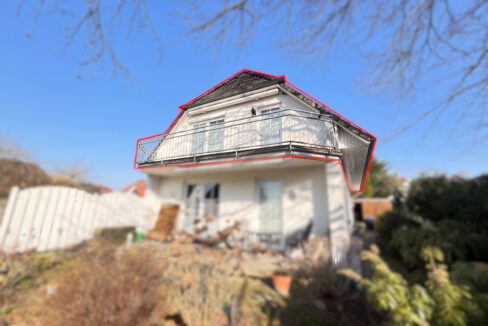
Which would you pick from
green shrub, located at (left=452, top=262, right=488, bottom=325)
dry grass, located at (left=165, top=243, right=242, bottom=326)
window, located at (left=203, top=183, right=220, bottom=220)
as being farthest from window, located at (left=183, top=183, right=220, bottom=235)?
green shrub, located at (left=452, top=262, right=488, bottom=325)

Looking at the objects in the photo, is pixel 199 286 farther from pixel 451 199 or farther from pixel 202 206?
pixel 451 199

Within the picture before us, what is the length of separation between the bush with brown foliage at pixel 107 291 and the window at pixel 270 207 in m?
3.40

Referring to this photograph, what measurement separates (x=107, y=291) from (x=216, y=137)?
5.35 metres

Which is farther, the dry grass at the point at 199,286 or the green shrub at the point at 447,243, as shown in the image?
the green shrub at the point at 447,243

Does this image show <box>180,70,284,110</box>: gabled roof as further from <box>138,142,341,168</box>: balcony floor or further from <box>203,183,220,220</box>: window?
<box>203,183,220,220</box>: window

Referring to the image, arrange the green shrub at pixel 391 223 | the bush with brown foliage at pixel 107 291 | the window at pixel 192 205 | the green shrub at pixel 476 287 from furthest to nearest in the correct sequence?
1. the green shrub at pixel 391 223
2. the window at pixel 192 205
3. the bush with brown foliage at pixel 107 291
4. the green shrub at pixel 476 287

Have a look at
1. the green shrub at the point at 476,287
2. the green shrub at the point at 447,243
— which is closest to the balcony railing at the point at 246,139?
the green shrub at the point at 476,287

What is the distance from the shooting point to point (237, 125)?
41 cm

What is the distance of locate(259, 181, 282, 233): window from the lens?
629 centimetres

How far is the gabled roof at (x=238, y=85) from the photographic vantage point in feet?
1.54

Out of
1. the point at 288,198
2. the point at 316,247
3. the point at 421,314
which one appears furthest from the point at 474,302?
the point at 288,198

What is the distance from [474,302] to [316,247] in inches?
110

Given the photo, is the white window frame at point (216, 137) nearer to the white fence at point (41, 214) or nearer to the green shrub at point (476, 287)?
the white fence at point (41, 214)

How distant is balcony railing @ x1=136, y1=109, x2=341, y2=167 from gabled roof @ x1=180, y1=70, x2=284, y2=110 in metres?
0.07
